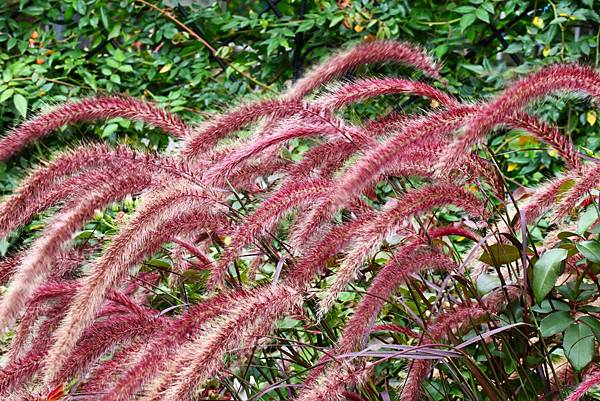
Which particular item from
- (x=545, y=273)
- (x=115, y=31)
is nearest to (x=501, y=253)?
(x=545, y=273)

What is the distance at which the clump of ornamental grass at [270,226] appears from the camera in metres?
1.35

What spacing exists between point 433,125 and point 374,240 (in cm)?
19

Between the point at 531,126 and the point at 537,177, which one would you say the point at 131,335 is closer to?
the point at 531,126

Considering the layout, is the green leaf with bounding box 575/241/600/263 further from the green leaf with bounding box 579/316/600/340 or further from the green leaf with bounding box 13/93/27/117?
the green leaf with bounding box 13/93/27/117

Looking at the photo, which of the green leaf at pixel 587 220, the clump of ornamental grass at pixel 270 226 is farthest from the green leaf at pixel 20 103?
the green leaf at pixel 587 220

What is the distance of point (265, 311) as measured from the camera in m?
1.33

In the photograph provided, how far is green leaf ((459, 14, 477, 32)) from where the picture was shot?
3.74m

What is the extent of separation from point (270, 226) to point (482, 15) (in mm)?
2464

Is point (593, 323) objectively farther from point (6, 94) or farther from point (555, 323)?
point (6, 94)

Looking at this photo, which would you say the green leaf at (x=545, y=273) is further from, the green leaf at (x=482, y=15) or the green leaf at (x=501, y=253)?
the green leaf at (x=482, y=15)

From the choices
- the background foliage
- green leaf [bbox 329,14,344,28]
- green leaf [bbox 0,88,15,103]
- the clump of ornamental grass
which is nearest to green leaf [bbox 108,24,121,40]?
the background foliage

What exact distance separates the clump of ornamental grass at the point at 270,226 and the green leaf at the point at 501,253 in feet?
0.07

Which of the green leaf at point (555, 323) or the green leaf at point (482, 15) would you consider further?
the green leaf at point (482, 15)

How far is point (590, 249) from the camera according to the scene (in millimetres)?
1513
